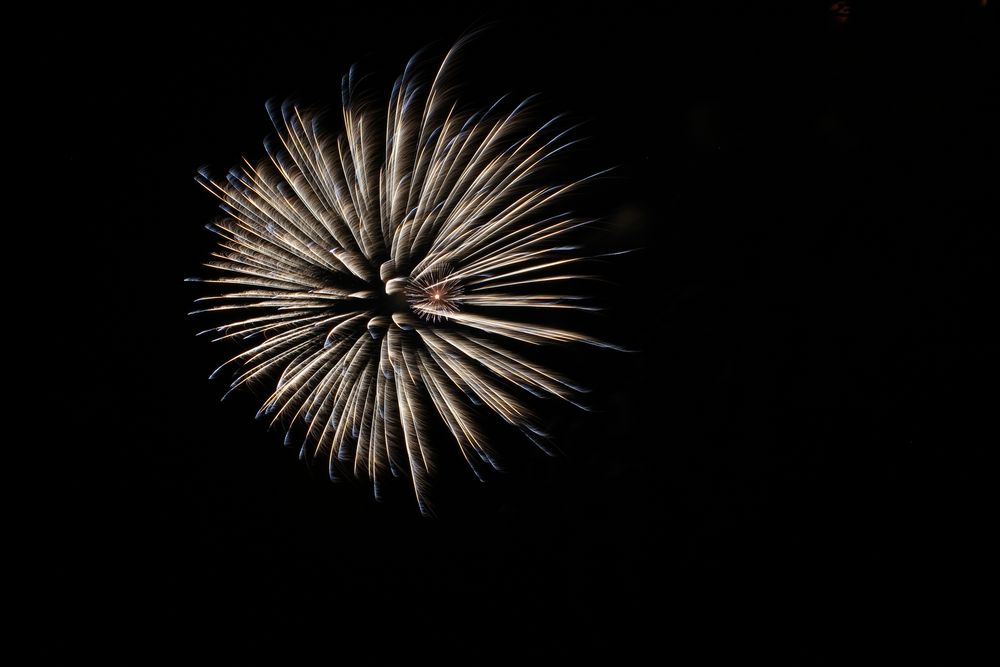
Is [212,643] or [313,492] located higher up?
[313,492]

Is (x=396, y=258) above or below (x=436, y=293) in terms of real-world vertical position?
above

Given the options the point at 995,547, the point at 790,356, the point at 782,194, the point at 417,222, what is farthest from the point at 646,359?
the point at 995,547

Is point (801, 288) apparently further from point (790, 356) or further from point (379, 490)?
point (379, 490)

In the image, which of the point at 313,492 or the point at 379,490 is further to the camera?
the point at 313,492

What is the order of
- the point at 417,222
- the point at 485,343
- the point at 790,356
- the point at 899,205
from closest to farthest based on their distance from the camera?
the point at 417,222, the point at 485,343, the point at 899,205, the point at 790,356

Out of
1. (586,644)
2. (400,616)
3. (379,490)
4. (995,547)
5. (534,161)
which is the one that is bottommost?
(995,547)

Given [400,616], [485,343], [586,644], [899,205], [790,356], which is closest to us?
[485,343]
